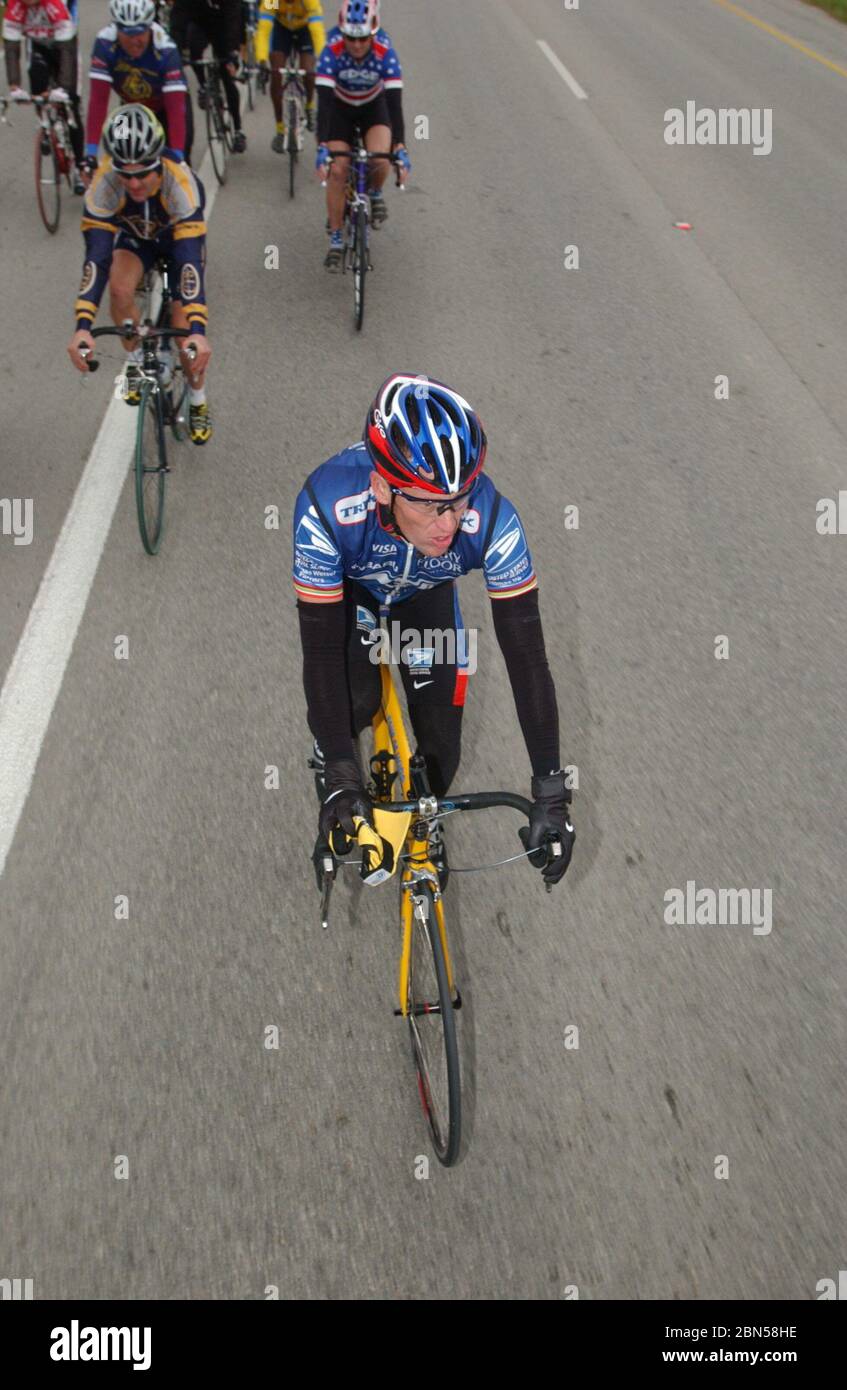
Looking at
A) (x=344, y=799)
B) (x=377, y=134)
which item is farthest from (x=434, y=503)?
(x=377, y=134)

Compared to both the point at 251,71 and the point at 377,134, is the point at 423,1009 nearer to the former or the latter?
the point at 377,134

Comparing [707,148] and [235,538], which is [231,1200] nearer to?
[235,538]

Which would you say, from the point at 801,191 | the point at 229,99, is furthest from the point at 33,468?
the point at 801,191

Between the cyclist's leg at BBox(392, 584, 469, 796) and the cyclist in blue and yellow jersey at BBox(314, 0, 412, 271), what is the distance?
646 cm

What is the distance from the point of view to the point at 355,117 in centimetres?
920

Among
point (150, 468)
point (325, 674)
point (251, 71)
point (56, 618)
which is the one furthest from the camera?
point (251, 71)

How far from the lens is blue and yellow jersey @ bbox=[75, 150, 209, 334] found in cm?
594

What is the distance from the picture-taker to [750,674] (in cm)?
552

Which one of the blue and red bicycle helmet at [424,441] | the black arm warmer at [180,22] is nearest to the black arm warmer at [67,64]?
the black arm warmer at [180,22]

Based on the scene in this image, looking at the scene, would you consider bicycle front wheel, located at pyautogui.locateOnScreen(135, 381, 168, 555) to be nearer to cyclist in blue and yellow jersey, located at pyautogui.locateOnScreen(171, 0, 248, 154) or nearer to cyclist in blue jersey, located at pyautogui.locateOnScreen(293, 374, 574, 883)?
cyclist in blue jersey, located at pyautogui.locateOnScreen(293, 374, 574, 883)

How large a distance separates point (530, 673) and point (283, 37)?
1114 centimetres

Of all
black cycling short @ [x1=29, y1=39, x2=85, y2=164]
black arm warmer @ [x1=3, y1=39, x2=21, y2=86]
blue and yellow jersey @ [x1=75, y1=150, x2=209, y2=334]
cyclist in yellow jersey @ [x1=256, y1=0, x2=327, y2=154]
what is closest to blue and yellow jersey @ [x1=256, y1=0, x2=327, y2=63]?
cyclist in yellow jersey @ [x1=256, y1=0, x2=327, y2=154]

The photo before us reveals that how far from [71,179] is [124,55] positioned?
2925 millimetres

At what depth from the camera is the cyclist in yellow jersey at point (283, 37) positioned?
37.2 feet
